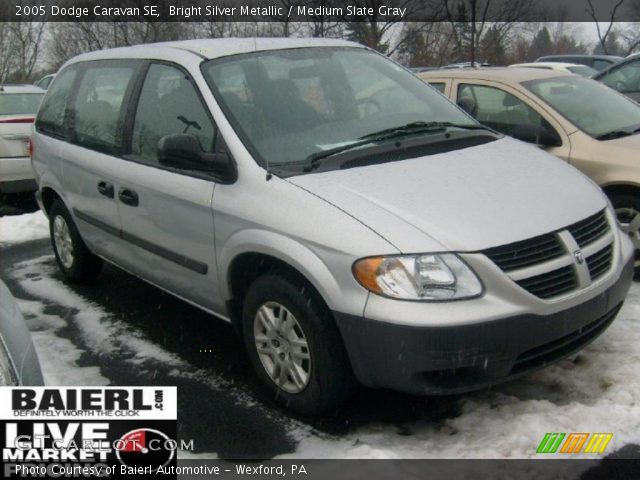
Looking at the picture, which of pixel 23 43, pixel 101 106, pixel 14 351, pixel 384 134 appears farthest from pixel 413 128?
pixel 23 43

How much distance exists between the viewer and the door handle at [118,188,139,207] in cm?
432

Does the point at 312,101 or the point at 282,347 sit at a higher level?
the point at 312,101

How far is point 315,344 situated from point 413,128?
149 centimetres

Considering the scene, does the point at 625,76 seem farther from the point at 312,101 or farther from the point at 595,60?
the point at 595,60

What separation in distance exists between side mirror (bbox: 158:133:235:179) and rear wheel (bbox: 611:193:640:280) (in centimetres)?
296

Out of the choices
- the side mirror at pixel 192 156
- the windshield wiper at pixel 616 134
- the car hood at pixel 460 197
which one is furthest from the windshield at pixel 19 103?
the car hood at pixel 460 197

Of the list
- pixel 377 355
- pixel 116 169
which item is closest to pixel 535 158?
pixel 377 355

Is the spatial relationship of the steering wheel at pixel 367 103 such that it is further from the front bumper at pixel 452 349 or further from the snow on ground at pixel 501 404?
the snow on ground at pixel 501 404

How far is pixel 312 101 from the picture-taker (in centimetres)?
398

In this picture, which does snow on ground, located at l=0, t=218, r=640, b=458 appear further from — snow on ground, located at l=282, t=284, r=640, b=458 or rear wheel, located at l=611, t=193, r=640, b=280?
rear wheel, located at l=611, t=193, r=640, b=280

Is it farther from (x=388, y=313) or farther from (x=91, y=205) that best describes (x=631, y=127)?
(x=91, y=205)

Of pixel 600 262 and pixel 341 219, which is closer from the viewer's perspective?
pixel 341 219

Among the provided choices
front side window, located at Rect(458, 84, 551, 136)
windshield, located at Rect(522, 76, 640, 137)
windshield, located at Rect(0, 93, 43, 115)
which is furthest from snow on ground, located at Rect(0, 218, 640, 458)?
windshield, located at Rect(0, 93, 43, 115)

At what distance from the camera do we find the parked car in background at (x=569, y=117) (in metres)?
5.04
